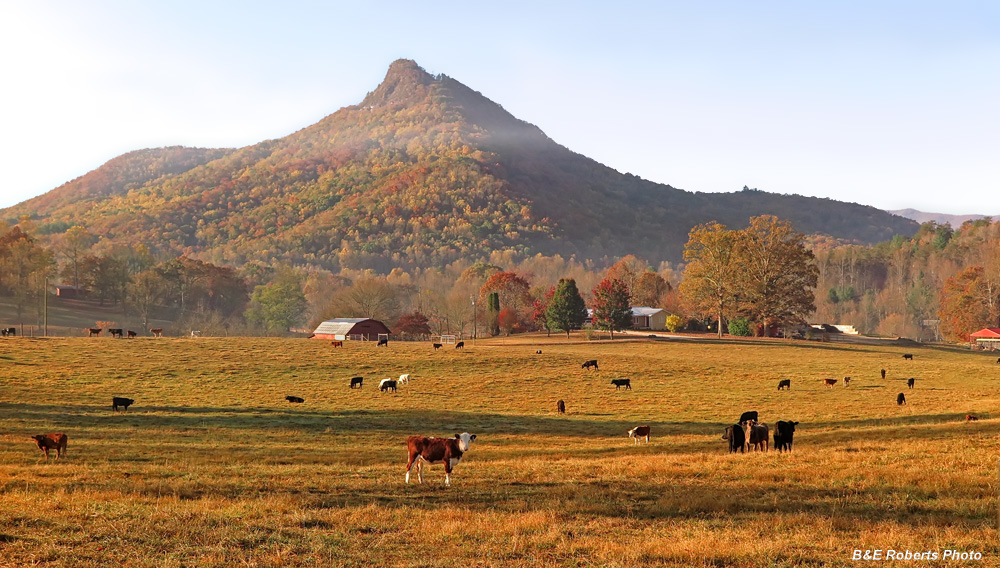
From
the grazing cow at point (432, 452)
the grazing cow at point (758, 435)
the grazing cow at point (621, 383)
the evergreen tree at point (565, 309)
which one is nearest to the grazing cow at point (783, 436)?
the grazing cow at point (758, 435)

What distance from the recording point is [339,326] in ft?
344

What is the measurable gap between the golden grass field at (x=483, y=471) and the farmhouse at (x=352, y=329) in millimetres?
46349

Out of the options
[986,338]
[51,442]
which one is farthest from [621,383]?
Result: [986,338]

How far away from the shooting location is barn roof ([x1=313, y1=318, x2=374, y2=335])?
10319 centimetres

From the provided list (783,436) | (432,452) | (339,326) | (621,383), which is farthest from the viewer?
(339,326)

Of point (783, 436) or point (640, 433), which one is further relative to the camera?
point (640, 433)

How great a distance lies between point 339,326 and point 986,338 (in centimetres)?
9327

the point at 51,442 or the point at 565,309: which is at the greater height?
the point at 565,309

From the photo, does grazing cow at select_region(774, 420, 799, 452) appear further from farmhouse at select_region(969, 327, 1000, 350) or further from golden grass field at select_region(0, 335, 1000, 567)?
farmhouse at select_region(969, 327, 1000, 350)

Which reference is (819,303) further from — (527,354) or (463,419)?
(463,419)

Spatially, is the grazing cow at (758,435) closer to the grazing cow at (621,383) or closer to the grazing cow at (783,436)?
the grazing cow at (783,436)

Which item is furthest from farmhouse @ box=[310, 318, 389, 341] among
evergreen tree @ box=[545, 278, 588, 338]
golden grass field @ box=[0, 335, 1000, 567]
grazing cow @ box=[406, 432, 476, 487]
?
grazing cow @ box=[406, 432, 476, 487]

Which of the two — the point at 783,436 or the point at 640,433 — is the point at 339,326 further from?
Answer: the point at 783,436

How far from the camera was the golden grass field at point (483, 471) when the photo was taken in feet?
33.9
